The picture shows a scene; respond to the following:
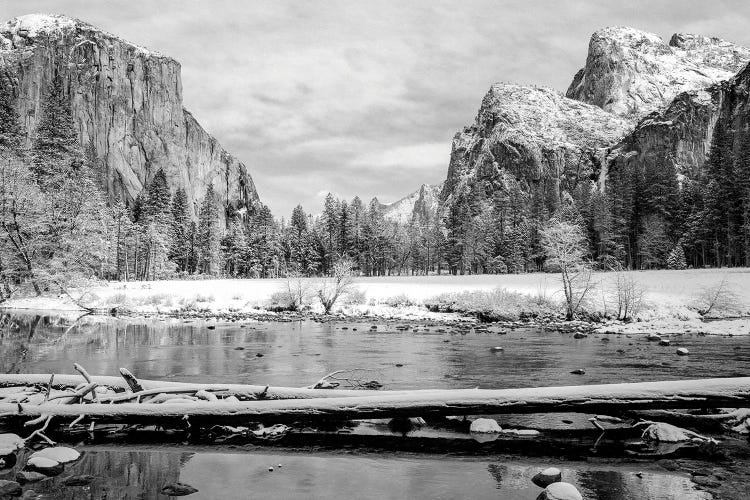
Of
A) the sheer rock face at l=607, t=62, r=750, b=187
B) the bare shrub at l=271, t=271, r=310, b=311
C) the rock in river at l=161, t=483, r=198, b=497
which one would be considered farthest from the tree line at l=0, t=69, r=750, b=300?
the sheer rock face at l=607, t=62, r=750, b=187

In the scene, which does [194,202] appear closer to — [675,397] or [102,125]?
[102,125]

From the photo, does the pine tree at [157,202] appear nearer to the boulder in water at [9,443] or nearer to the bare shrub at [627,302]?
the bare shrub at [627,302]

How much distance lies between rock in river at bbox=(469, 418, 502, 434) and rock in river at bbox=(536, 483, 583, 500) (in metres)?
2.74

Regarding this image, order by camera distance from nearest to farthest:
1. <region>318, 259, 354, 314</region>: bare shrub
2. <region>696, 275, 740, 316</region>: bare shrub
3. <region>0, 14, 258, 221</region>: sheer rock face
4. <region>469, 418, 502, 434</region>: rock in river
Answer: <region>469, 418, 502, 434</region>: rock in river → <region>696, 275, 740, 316</region>: bare shrub → <region>318, 259, 354, 314</region>: bare shrub → <region>0, 14, 258, 221</region>: sheer rock face

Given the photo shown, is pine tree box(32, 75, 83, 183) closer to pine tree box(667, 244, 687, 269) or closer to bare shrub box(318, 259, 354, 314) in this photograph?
bare shrub box(318, 259, 354, 314)

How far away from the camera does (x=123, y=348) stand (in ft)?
60.2

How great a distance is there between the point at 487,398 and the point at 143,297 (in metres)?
39.0

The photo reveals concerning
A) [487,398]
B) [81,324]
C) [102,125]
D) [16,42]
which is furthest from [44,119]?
[16,42]

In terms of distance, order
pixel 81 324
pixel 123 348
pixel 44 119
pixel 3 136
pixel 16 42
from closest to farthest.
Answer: pixel 123 348 → pixel 81 324 → pixel 3 136 → pixel 44 119 → pixel 16 42

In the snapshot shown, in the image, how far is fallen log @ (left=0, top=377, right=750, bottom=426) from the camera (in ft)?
25.0

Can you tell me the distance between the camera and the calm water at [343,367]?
623 centimetres

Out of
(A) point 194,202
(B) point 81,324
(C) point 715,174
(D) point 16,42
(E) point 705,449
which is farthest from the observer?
(A) point 194,202

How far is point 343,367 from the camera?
14.4 metres

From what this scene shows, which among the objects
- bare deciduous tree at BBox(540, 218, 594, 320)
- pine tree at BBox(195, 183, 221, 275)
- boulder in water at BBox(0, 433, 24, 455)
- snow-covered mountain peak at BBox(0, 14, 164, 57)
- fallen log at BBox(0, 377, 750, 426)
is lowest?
boulder in water at BBox(0, 433, 24, 455)
